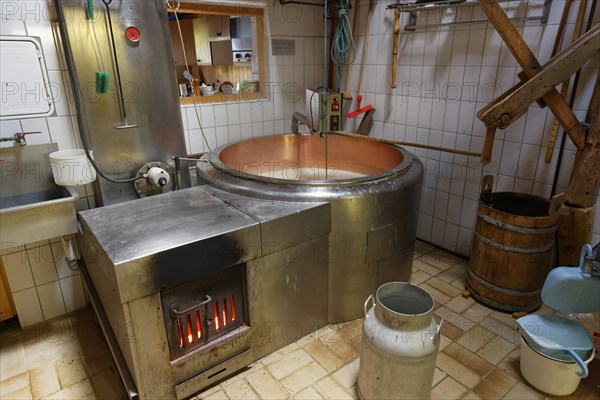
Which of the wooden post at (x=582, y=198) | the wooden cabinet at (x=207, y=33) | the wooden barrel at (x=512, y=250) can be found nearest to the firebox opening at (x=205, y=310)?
the wooden barrel at (x=512, y=250)

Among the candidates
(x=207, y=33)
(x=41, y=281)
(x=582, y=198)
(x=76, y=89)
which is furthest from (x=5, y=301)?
(x=207, y=33)

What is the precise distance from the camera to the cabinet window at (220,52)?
300 cm

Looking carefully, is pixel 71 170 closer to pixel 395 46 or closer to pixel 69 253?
→ pixel 69 253

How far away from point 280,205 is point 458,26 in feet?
6.12

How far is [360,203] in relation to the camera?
6.95 ft

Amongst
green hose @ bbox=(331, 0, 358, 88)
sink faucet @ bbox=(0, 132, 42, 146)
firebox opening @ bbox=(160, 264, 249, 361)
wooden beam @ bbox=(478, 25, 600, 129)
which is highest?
green hose @ bbox=(331, 0, 358, 88)

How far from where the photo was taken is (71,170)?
6.47 feet

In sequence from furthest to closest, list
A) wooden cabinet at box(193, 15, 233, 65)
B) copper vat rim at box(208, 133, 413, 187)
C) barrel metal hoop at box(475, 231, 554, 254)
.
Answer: wooden cabinet at box(193, 15, 233, 65) < barrel metal hoop at box(475, 231, 554, 254) < copper vat rim at box(208, 133, 413, 187)

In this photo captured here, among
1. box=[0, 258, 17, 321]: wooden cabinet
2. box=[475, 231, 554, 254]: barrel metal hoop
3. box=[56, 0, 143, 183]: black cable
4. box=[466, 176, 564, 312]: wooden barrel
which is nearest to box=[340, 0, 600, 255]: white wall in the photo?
box=[466, 176, 564, 312]: wooden barrel

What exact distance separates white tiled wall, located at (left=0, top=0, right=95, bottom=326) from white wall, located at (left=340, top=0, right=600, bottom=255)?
2325 millimetres

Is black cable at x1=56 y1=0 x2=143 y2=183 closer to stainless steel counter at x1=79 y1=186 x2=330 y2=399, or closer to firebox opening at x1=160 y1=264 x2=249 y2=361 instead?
stainless steel counter at x1=79 y1=186 x2=330 y2=399

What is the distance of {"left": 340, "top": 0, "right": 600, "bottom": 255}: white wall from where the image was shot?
2.48 meters

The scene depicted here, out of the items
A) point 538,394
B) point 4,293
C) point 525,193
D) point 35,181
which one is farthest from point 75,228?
point 525,193

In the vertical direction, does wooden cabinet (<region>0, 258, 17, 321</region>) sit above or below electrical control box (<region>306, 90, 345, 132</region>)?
below
